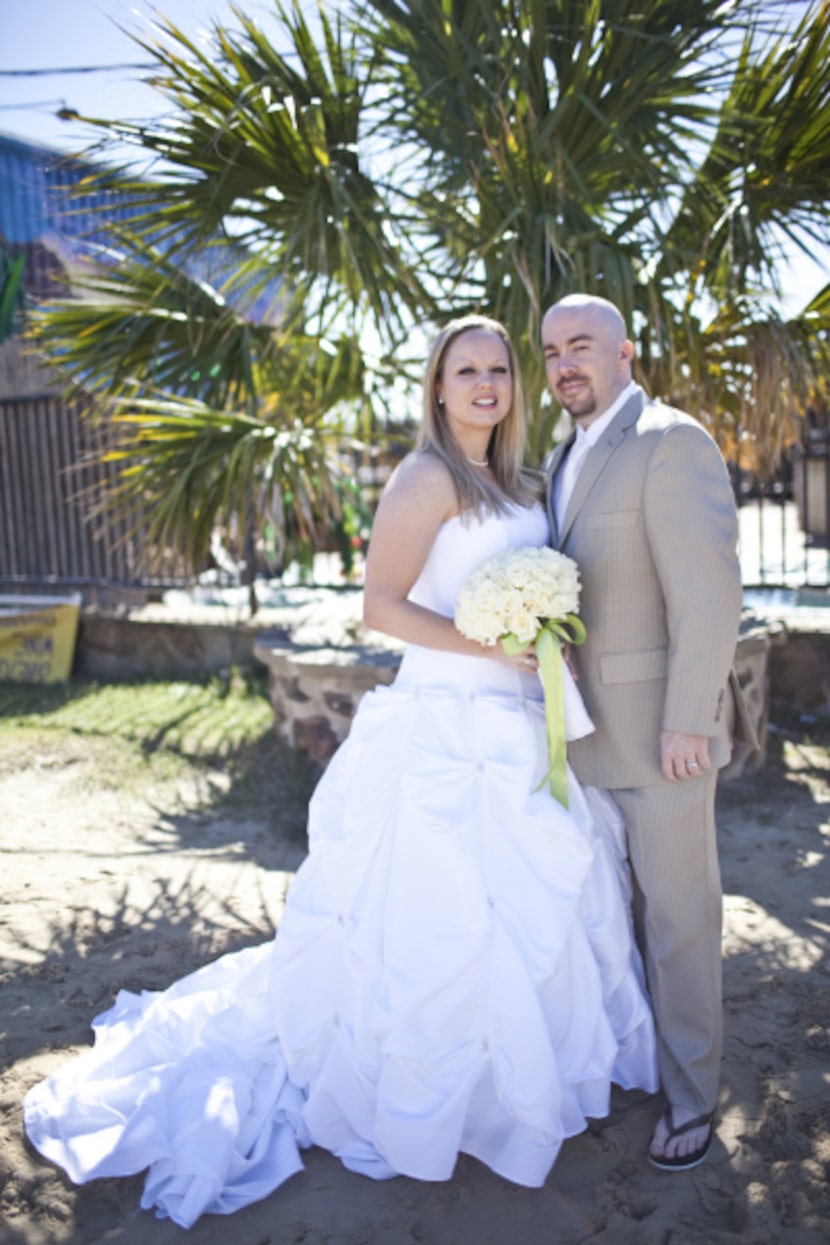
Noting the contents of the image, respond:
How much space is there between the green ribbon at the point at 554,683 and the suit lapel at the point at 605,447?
31cm

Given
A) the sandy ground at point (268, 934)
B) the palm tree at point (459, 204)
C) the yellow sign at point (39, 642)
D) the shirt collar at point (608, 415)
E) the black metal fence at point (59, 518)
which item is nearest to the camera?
the sandy ground at point (268, 934)

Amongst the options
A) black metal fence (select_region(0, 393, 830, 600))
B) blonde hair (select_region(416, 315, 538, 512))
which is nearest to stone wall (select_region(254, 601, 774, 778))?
blonde hair (select_region(416, 315, 538, 512))

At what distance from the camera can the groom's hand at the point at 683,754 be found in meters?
2.18

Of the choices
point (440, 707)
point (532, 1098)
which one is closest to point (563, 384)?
point (440, 707)

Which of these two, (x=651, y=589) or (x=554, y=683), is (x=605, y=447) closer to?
→ (x=651, y=589)

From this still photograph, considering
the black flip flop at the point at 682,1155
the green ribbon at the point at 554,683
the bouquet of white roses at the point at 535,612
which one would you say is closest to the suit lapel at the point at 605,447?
the bouquet of white roses at the point at 535,612

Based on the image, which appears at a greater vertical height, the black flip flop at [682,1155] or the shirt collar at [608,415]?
the shirt collar at [608,415]

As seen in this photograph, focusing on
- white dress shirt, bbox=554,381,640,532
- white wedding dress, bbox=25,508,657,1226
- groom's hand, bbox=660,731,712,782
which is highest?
white dress shirt, bbox=554,381,640,532

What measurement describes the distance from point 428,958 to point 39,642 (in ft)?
19.0

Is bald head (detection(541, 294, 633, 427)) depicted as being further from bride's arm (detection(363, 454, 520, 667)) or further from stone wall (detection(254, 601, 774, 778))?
stone wall (detection(254, 601, 774, 778))

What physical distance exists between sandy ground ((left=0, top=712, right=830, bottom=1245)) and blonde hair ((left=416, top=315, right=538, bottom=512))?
155 cm

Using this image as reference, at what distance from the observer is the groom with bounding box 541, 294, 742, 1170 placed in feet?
7.05

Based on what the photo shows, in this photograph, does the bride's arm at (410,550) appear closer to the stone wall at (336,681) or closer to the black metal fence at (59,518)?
the stone wall at (336,681)

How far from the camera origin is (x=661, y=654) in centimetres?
228
